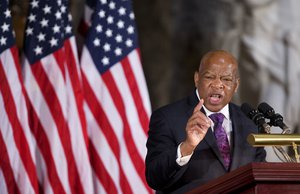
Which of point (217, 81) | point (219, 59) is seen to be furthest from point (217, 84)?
point (219, 59)

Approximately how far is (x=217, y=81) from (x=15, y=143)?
7.20 feet

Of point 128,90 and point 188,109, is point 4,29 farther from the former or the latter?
point 188,109

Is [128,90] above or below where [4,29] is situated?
below

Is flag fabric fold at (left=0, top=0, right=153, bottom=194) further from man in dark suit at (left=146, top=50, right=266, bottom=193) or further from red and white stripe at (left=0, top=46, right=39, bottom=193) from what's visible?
man in dark suit at (left=146, top=50, right=266, bottom=193)

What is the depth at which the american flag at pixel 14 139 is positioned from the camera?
6.31 metres

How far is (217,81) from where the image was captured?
463 cm

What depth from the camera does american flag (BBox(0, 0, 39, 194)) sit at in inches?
248

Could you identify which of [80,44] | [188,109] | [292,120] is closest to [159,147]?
[188,109]

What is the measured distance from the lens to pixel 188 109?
481 cm

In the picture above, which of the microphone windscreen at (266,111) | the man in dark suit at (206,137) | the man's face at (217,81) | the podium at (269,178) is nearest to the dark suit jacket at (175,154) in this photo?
the man in dark suit at (206,137)

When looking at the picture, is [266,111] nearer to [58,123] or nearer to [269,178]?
[269,178]

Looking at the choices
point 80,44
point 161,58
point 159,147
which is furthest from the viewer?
point 161,58

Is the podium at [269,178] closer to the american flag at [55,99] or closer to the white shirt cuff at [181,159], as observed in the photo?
the white shirt cuff at [181,159]

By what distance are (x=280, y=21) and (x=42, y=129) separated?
98.9 inches
